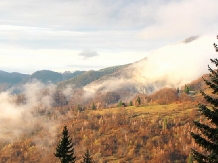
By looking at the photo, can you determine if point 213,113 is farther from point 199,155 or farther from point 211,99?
point 199,155

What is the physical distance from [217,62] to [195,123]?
4922mm

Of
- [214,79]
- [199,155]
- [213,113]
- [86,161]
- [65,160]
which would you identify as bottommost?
[86,161]

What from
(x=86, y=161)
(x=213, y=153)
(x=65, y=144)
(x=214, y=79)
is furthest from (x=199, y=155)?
(x=86, y=161)

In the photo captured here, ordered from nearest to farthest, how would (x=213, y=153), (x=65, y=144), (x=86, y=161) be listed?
(x=213, y=153), (x=65, y=144), (x=86, y=161)

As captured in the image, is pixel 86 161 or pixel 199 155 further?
pixel 86 161

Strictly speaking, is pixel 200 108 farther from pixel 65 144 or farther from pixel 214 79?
pixel 65 144

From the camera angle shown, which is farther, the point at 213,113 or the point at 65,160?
the point at 65,160

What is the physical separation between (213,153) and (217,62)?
678 centimetres

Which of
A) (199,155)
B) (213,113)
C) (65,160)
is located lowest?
(65,160)

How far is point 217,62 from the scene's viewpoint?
2325 centimetres

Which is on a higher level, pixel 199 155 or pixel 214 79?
pixel 214 79

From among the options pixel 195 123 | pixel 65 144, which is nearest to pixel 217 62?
pixel 195 123

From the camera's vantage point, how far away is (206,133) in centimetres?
2333

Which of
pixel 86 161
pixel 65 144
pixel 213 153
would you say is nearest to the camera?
pixel 213 153
